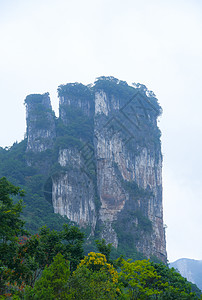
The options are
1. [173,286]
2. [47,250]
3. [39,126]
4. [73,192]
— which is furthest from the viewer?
[39,126]

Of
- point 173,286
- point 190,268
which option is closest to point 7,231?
point 173,286

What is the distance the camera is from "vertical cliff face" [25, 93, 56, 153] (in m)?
54.4

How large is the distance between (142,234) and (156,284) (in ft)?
106

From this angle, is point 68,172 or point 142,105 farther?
point 142,105

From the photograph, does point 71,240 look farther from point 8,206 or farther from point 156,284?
point 8,206

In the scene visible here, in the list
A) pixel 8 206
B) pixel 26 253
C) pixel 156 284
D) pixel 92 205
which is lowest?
pixel 156 284

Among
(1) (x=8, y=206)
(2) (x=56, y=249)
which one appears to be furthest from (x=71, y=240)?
(1) (x=8, y=206)

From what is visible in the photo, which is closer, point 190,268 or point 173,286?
point 173,286

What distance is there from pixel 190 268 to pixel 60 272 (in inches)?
5252

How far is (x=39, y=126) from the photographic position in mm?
55094

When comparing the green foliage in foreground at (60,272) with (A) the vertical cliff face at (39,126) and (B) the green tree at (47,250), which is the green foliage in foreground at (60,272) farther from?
(A) the vertical cliff face at (39,126)

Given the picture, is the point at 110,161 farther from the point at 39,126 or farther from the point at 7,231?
the point at 7,231

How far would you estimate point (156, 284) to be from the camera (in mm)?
18547

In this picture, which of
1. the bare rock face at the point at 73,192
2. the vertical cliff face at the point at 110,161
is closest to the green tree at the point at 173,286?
the vertical cliff face at the point at 110,161
